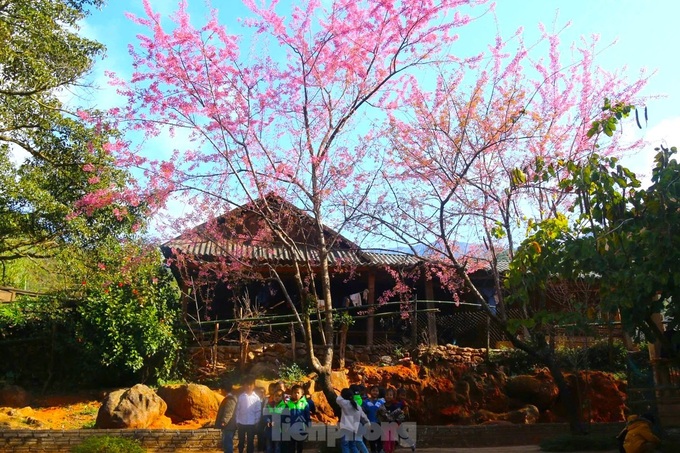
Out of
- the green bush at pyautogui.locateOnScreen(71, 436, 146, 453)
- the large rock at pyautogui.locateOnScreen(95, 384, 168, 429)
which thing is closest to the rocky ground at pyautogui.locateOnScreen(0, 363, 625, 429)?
the large rock at pyautogui.locateOnScreen(95, 384, 168, 429)

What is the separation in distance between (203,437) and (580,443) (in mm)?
5636

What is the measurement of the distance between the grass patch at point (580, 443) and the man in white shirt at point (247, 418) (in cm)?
428

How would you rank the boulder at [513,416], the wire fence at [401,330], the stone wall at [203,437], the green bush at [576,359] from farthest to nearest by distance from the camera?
1. the wire fence at [401,330]
2. the green bush at [576,359]
3. the boulder at [513,416]
4. the stone wall at [203,437]

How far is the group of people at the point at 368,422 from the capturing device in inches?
305

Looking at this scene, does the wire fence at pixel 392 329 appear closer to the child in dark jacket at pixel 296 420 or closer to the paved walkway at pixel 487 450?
the paved walkway at pixel 487 450

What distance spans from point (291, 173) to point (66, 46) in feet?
20.1

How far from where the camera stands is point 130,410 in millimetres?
10742

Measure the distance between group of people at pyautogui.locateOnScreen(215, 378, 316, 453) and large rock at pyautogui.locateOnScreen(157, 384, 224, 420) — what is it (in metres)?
2.70

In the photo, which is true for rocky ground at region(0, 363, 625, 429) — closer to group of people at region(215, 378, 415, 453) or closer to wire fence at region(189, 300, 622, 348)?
wire fence at region(189, 300, 622, 348)

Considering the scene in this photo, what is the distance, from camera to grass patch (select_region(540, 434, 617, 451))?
9.31 meters

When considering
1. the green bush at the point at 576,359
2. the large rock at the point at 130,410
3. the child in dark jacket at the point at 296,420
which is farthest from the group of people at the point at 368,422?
the green bush at the point at 576,359

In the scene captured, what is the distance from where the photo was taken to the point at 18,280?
99.5 ft

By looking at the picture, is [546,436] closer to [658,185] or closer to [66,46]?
[658,185]

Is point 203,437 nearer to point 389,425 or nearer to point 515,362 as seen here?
point 389,425
